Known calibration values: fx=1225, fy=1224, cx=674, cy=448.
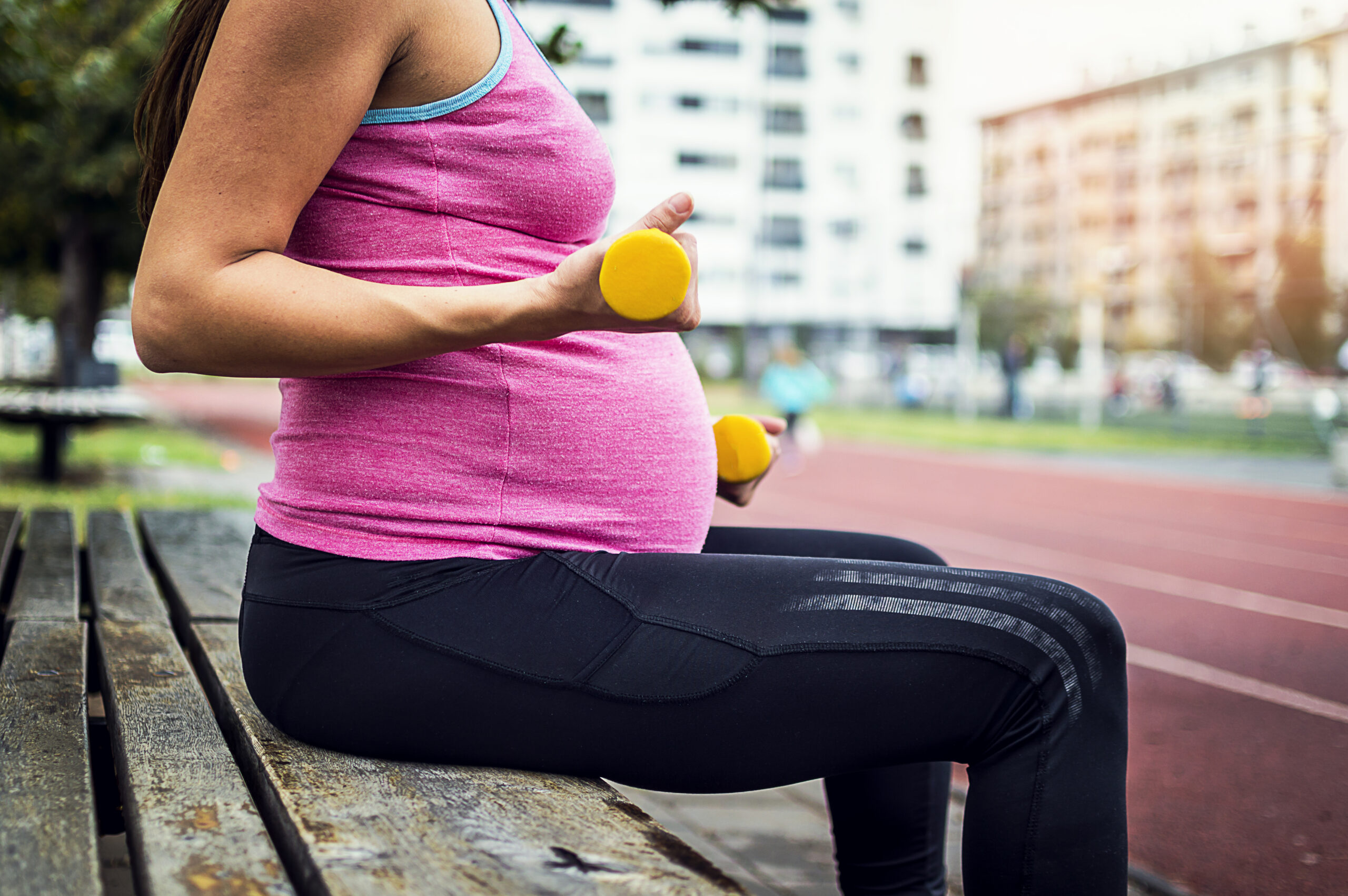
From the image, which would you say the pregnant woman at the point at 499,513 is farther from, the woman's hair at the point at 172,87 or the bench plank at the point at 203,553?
the bench plank at the point at 203,553

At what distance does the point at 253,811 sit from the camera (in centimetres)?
109

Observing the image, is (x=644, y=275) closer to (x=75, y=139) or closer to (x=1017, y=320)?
(x=75, y=139)

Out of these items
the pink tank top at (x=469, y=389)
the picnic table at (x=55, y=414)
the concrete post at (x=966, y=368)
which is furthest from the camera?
the concrete post at (x=966, y=368)

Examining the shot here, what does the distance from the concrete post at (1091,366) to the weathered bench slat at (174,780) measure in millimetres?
24280

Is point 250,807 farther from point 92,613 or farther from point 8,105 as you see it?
point 8,105

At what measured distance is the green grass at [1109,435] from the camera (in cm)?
1975

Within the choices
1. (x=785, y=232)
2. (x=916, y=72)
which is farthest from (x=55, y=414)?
(x=916, y=72)

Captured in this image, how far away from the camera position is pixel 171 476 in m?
9.36

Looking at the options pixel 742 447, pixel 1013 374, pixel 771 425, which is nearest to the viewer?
pixel 742 447

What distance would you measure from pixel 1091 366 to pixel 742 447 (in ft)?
82.6

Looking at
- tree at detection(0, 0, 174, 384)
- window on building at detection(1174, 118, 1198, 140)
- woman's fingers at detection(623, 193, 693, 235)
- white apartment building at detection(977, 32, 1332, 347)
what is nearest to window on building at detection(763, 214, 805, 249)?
white apartment building at detection(977, 32, 1332, 347)

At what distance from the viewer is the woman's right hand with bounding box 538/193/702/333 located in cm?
107

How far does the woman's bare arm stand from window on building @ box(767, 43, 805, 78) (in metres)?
58.0

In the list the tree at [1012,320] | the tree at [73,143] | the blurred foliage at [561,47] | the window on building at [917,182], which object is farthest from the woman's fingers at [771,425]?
the window on building at [917,182]
